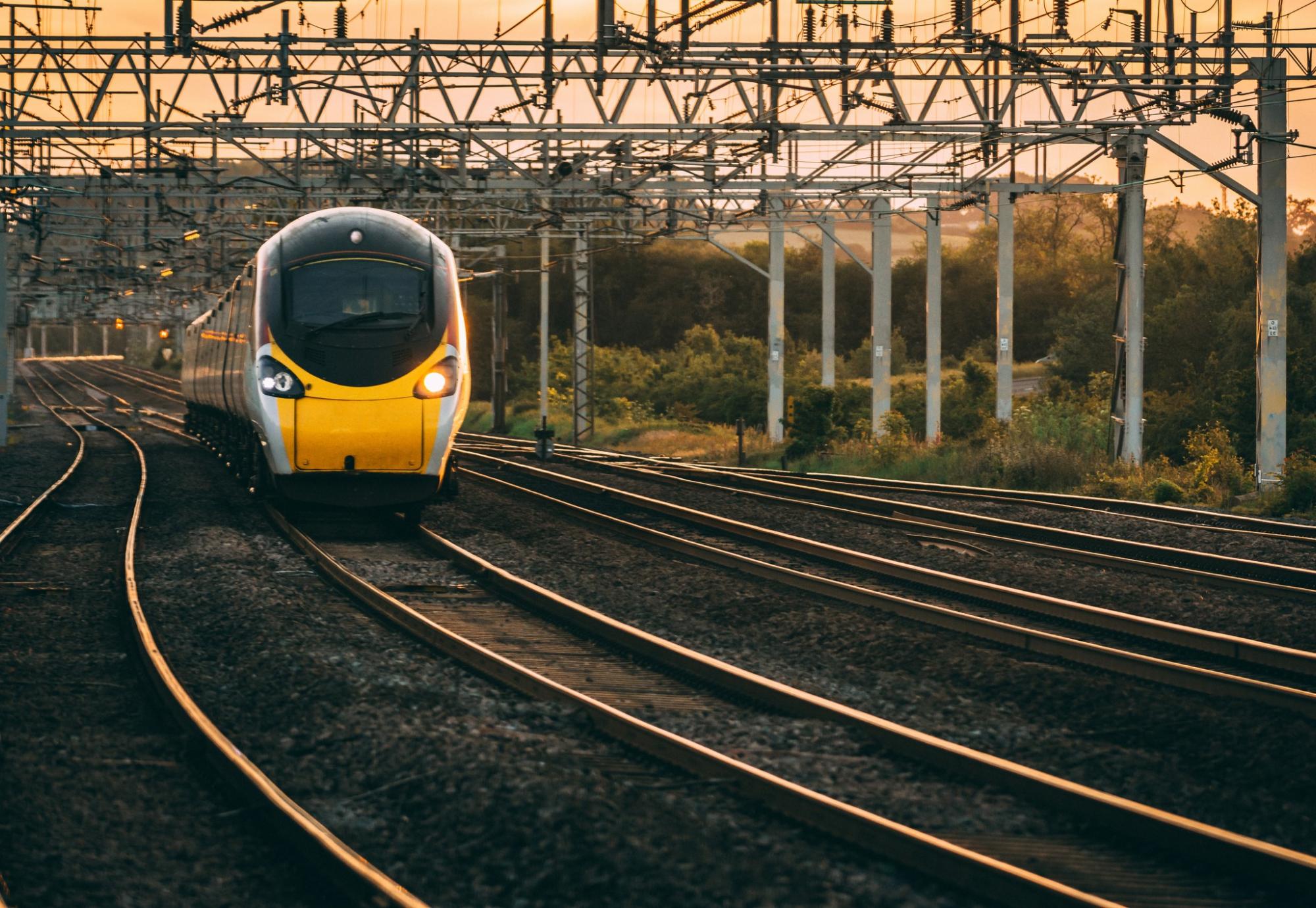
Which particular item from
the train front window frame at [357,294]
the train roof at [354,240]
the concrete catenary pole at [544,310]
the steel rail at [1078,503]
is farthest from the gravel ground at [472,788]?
the concrete catenary pole at [544,310]

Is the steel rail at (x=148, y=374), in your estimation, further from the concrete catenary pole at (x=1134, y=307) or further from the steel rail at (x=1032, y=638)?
the steel rail at (x=1032, y=638)

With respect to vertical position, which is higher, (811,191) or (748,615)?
(811,191)

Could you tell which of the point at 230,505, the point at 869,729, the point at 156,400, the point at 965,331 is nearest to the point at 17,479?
the point at 230,505

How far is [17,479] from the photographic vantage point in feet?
85.4

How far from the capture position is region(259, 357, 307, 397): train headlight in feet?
52.0

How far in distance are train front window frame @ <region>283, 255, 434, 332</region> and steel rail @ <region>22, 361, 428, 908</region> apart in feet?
19.2

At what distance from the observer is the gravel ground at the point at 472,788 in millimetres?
5684

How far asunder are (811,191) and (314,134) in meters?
13.2

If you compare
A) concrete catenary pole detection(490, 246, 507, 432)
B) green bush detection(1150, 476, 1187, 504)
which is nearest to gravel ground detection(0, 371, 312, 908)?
green bush detection(1150, 476, 1187, 504)

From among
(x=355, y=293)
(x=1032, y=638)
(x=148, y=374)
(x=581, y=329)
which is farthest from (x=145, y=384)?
(x=1032, y=638)

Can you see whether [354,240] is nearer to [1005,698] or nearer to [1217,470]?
[1005,698]

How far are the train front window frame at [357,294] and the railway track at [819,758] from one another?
3.98 meters

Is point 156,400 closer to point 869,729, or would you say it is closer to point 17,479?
point 17,479

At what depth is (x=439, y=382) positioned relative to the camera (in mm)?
16156
